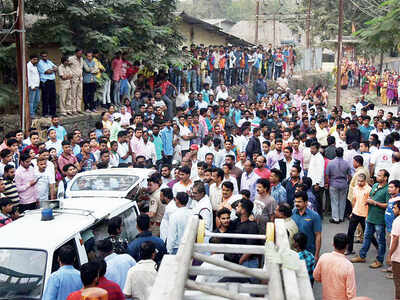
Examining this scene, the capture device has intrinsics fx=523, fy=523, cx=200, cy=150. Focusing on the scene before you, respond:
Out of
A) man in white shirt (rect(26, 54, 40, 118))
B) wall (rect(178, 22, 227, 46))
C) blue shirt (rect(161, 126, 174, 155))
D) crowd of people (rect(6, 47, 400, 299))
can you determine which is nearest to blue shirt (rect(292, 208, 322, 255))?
crowd of people (rect(6, 47, 400, 299))

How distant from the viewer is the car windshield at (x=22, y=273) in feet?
17.2

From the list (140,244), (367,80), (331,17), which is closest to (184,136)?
(140,244)

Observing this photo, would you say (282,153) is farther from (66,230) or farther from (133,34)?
(133,34)

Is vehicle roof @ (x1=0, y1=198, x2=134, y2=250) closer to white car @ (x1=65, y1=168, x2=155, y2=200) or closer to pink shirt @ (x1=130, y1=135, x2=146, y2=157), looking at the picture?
white car @ (x1=65, y1=168, x2=155, y2=200)

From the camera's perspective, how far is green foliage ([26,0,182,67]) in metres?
14.8

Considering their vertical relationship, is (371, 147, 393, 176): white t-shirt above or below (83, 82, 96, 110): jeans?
below

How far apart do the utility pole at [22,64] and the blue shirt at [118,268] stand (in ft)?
23.0

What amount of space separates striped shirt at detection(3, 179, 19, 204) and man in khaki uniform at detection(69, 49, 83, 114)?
6.08 meters

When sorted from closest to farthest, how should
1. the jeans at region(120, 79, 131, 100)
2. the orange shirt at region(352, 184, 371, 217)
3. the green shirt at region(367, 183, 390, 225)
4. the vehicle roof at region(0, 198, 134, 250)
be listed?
the vehicle roof at region(0, 198, 134, 250)
the green shirt at region(367, 183, 390, 225)
the orange shirt at region(352, 184, 371, 217)
the jeans at region(120, 79, 131, 100)

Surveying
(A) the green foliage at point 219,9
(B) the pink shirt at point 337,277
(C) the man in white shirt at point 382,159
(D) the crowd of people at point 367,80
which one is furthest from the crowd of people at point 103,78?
(A) the green foliage at point 219,9

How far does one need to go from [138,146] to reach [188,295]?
9.30m

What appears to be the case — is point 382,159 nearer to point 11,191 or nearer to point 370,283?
point 370,283

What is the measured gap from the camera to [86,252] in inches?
241

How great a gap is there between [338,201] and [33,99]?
7.85 meters
